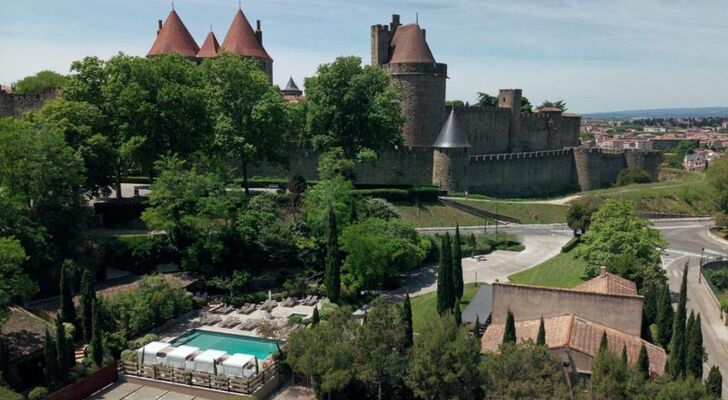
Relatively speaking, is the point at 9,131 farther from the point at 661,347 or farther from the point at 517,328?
the point at 661,347

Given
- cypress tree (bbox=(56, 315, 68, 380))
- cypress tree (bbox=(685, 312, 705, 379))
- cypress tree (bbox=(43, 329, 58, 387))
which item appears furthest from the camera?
cypress tree (bbox=(56, 315, 68, 380))

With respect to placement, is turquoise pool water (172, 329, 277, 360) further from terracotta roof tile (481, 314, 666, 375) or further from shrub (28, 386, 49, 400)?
terracotta roof tile (481, 314, 666, 375)

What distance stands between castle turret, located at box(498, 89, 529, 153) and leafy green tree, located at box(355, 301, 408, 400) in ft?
169

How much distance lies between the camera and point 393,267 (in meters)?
32.3

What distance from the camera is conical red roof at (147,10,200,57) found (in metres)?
52.1

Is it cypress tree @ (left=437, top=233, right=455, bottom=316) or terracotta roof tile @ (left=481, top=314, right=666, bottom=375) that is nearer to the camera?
terracotta roof tile @ (left=481, top=314, right=666, bottom=375)

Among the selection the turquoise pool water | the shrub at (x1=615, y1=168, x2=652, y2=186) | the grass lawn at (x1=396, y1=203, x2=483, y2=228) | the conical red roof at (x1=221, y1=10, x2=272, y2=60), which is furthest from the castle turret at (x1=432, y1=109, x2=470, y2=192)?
the shrub at (x1=615, y1=168, x2=652, y2=186)

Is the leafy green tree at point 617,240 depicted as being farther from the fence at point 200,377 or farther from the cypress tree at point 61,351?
the cypress tree at point 61,351

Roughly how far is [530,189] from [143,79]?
126ft

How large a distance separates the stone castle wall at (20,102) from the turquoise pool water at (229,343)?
3332 cm

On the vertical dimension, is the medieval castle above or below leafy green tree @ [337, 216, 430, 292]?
above

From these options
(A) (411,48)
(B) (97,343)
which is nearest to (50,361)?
(B) (97,343)

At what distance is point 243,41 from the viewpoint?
176 ft

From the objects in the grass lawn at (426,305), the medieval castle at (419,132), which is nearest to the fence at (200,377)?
the grass lawn at (426,305)
